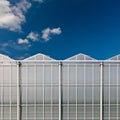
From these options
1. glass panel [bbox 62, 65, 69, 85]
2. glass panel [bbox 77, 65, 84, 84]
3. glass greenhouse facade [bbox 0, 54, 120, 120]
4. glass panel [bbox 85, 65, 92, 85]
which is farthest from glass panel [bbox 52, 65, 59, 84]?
glass panel [bbox 85, 65, 92, 85]

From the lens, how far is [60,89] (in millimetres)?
26734

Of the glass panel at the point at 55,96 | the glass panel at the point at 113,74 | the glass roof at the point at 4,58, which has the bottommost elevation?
the glass panel at the point at 55,96

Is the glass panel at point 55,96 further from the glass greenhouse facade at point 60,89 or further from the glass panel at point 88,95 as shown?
the glass panel at point 88,95

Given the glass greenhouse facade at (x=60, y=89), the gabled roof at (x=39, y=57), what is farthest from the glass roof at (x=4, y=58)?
the gabled roof at (x=39, y=57)

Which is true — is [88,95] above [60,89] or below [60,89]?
below

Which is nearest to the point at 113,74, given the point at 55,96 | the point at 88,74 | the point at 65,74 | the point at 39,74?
the point at 88,74

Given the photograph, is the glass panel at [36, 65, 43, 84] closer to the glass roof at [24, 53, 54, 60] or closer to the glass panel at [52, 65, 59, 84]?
the glass roof at [24, 53, 54, 60]

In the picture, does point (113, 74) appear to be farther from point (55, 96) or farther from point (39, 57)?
point (39, 57)

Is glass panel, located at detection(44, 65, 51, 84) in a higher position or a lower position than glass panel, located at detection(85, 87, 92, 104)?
higher

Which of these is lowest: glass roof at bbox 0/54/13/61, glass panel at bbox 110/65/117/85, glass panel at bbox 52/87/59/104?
glass panel at bbox 52/87/59/104

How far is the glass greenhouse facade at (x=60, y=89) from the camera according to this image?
26.9 metres

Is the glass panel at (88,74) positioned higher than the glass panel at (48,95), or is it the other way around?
the glass panel at (88,74)

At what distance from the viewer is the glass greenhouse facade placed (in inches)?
1058

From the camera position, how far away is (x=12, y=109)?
88.7 feet
